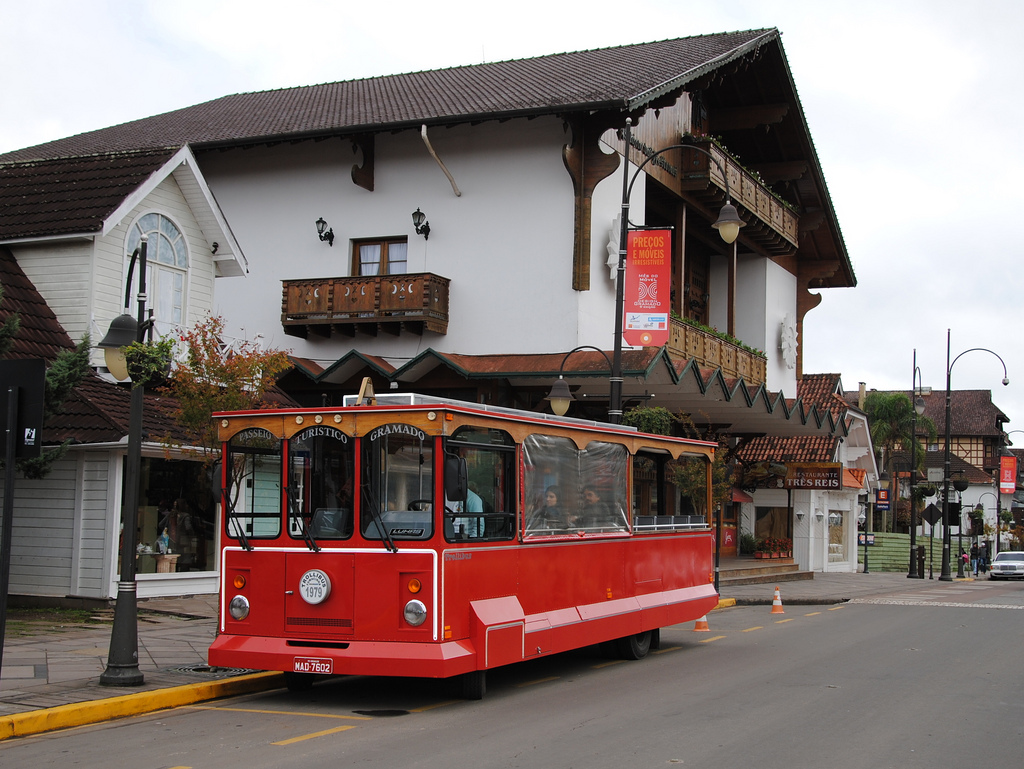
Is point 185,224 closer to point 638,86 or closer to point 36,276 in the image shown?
point 36,276

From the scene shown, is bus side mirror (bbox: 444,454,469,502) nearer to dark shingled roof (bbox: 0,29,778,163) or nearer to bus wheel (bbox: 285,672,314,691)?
bus wheel (bbox: 285,672,314,691)

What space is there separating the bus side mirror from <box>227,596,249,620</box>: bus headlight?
2359 mm

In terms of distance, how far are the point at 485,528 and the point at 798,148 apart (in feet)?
88.7

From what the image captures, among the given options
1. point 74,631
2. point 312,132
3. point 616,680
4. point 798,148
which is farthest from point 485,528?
point 798,148

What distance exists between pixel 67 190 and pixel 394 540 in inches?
496

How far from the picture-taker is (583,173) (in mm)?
24031

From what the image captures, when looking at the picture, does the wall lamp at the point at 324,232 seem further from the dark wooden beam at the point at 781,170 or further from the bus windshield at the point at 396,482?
the bus windshield at the point at 396,482

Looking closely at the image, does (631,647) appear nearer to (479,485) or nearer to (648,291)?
(479,485)

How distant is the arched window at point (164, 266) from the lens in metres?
19.9

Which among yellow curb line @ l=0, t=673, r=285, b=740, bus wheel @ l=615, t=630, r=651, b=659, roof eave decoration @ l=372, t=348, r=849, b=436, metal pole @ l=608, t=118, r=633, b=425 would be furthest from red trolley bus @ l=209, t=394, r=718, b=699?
roof eave decoration @ l=372, t=348, r=849, b=436

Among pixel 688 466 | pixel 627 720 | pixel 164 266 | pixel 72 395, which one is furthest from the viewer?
pixel 164 266

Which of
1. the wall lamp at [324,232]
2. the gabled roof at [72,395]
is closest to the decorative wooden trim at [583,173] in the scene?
the wall lamp at [324,232]

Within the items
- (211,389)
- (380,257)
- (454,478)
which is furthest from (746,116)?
(454,478)

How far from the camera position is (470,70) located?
3222cm
